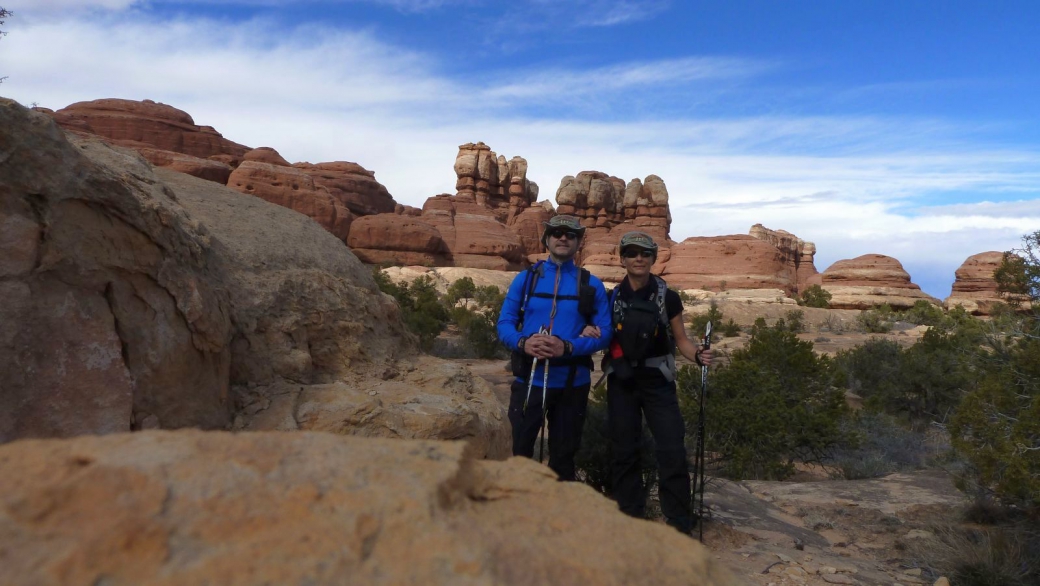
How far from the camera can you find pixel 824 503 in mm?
6094

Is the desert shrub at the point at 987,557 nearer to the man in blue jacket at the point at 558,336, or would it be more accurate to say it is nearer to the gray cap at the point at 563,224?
the man in blue jacket at the point at 558,336

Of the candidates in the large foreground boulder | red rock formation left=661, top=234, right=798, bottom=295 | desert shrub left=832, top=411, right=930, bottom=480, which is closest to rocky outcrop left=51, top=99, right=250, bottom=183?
red rock formation left=661, top=234, right=798, bottom=295

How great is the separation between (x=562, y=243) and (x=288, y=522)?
8.79 ft

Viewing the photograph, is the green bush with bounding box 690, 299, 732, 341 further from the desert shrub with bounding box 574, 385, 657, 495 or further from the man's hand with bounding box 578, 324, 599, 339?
the man's hand with bounding box 578, 324, 599, 339

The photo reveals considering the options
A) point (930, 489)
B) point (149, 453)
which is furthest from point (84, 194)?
point (930, 489)

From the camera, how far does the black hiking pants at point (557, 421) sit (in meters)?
3.55

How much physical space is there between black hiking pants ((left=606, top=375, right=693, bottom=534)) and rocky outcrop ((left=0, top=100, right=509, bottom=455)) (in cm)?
65

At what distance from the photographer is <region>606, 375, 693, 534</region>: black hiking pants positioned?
3.79 meters

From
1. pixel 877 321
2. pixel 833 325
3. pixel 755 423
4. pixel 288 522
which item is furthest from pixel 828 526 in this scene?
pixel 833 325

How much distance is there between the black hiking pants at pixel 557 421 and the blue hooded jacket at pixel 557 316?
6 centimetres

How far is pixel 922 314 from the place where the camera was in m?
31.2

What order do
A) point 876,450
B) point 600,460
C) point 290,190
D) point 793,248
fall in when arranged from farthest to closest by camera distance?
point 793,248
point 290,190
point 876,450
point 600,460

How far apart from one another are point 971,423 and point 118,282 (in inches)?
196

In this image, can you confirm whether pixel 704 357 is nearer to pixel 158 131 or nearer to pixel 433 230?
pixel 433 230
